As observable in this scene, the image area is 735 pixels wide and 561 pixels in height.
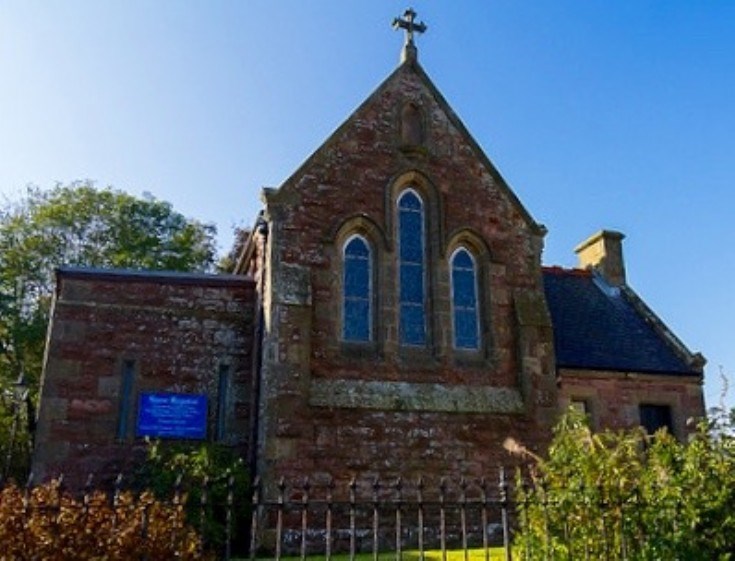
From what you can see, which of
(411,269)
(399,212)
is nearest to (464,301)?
(411,269)

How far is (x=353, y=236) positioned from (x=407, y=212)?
5.00ft

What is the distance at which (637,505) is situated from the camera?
26.0ft

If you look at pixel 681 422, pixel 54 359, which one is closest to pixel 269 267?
pixel 54 359

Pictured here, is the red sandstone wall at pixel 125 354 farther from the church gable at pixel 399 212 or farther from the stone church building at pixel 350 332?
the church gable at pixel 399 212

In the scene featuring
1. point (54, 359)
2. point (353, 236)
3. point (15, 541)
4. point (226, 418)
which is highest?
point (353, 236)

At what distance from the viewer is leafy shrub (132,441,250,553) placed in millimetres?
13010

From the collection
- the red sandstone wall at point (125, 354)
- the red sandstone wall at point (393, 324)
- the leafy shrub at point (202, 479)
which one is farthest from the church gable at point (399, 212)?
the leafy shrub at point (202, 479)

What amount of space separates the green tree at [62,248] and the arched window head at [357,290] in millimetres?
18777

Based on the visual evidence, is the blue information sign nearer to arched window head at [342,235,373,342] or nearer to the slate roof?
arched window head at [342,235,373,342]

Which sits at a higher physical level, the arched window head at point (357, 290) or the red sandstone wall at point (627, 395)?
the arched window head at point (357, 290)

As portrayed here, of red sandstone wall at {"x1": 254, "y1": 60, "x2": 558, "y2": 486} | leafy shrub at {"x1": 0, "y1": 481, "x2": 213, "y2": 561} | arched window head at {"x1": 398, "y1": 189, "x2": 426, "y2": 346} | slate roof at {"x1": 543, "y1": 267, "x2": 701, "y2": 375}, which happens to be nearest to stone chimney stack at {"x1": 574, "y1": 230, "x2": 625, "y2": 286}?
slate roof at {"x1": 543, "y1": 267, "x2": 701, "y2": 375}

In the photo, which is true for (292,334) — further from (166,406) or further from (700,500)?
(700,500)

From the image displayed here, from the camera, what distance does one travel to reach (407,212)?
658 inches

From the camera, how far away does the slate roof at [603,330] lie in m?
19.1
